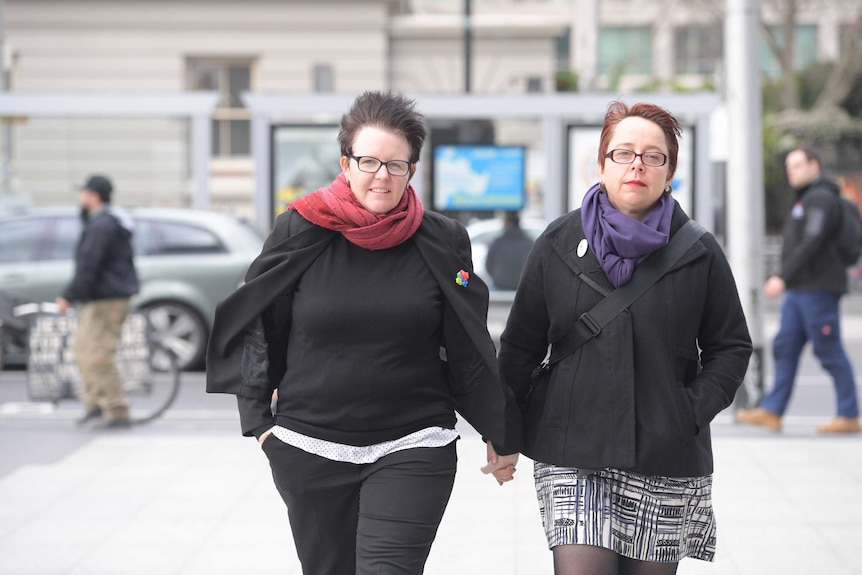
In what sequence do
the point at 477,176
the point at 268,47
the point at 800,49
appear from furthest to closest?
the point at 800,49
the point at 268,47
the point at 477,176

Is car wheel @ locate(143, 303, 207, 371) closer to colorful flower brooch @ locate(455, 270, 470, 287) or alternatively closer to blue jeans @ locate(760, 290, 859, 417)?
blue jeans @ locate(760, 290, 859, 417)

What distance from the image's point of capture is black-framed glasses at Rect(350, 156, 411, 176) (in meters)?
3.53

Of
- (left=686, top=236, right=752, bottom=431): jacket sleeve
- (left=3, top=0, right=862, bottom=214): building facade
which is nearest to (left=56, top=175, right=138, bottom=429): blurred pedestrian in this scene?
(left=686, top=236, right=752, bottom=431): jacket sleeve

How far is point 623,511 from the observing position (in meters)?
3.46

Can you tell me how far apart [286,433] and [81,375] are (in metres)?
5.81

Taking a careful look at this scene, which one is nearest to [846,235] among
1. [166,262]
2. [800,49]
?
[166,262]

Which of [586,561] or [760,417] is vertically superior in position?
[586,561]

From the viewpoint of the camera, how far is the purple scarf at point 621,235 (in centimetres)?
342

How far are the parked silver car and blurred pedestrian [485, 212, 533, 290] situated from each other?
2196 millimetres

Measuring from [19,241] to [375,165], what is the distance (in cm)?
930

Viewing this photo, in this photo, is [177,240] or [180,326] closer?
[180,326]

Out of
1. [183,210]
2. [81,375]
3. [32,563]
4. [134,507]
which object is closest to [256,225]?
[183,210]

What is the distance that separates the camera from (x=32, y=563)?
5.58 m

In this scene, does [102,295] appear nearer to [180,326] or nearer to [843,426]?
[180,326]
